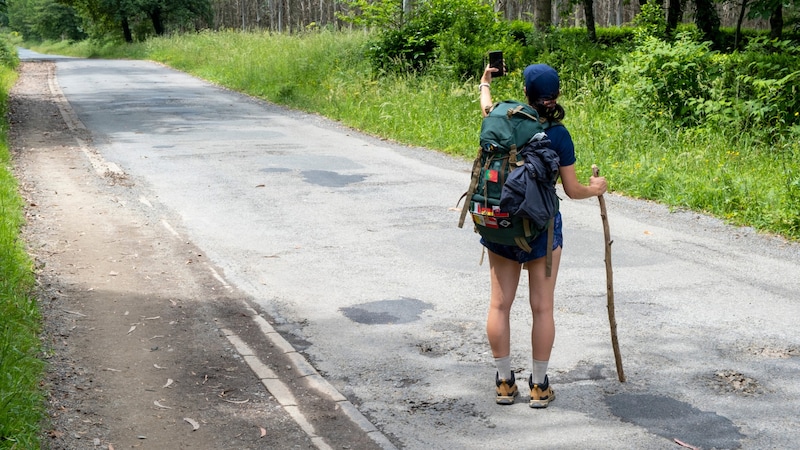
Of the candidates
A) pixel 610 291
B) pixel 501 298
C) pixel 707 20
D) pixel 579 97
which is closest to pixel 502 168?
pixel 501 298

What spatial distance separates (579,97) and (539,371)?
41.0 feet

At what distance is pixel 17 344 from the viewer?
19.5 feet

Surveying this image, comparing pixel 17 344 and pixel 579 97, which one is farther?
pixel 579 97

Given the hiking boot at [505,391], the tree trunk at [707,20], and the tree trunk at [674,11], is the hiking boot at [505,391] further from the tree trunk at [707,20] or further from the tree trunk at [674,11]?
the tree trunk at [674,11]

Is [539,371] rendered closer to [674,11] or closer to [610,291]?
[610,291]

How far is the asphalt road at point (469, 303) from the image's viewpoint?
5.17m

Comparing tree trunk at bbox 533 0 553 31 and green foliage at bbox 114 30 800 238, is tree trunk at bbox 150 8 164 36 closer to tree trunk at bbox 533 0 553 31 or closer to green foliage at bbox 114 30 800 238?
green foliage at bbox 114 30 800 238

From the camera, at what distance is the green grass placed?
1093 centimetres

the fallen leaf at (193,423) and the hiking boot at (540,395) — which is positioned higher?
the hiking boot at (540,395)

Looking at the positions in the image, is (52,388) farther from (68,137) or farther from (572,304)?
(68,137)

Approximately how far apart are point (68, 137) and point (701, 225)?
11.7 m

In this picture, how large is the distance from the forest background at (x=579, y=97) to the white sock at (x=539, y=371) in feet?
8.68

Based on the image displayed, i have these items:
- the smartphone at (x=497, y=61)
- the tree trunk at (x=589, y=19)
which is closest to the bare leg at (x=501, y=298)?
the smartphone at (x=497, y=61)

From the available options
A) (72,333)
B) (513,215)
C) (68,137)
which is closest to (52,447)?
(72,333)
